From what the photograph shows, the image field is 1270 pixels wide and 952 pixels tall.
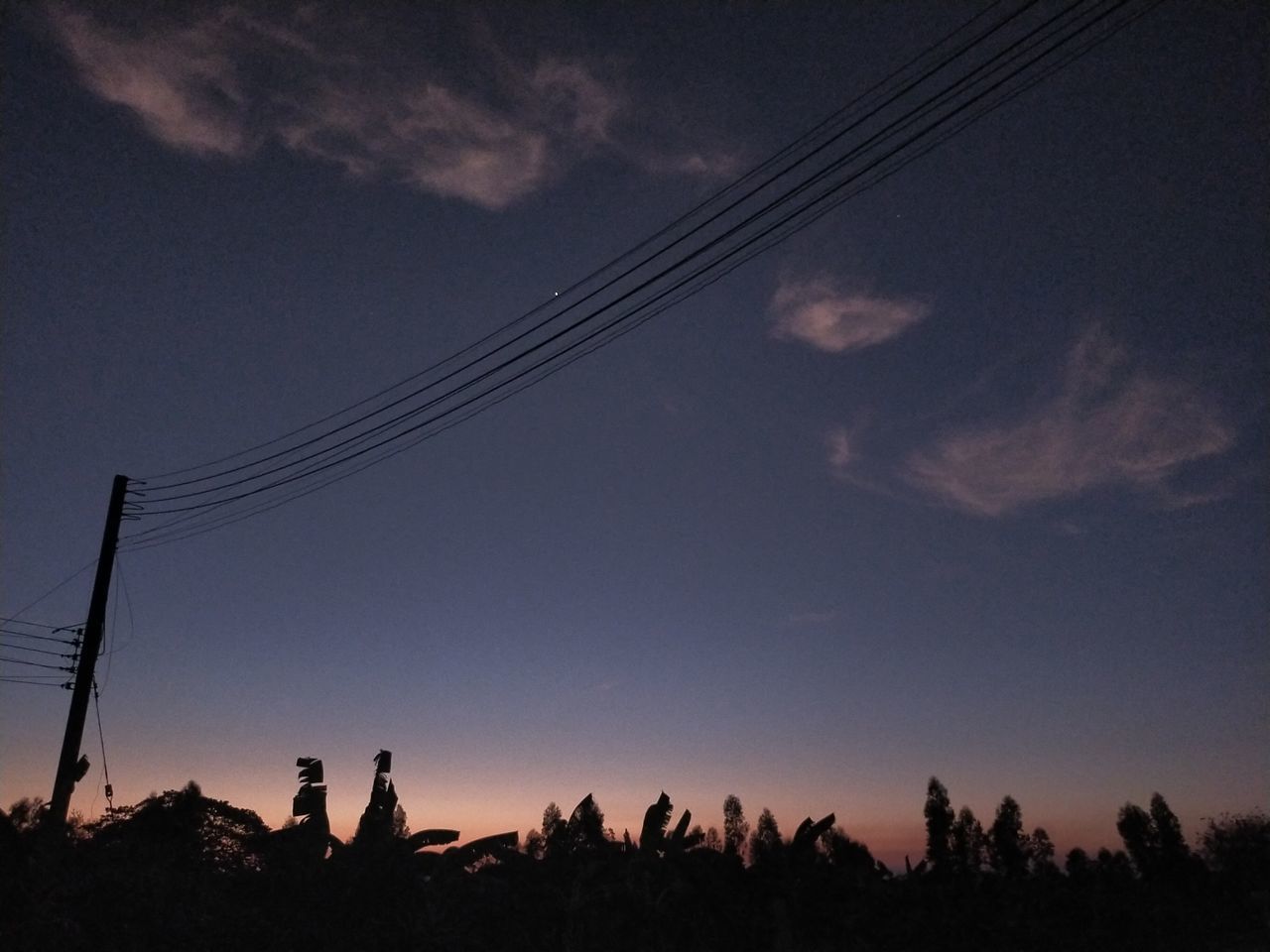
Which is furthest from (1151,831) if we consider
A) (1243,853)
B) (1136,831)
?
(1243,853)

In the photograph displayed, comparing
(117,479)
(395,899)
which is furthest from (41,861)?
(117,479)

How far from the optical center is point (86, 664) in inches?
660

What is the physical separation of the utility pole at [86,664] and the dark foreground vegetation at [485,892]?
20.8 inches

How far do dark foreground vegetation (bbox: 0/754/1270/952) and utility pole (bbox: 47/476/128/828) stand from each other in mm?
529

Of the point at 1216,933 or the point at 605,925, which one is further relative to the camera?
the point at 1216,933

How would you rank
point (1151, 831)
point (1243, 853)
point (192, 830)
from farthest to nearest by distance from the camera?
point (1151, 831), point (1243, 853), point (192, 830)

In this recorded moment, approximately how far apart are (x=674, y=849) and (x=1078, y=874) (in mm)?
12858

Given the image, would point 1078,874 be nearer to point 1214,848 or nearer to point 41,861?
point 41,861

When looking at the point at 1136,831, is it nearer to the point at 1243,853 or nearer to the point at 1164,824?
the point at 1164,824

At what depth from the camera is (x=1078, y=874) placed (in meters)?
23.5

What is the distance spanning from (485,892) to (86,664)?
905cm

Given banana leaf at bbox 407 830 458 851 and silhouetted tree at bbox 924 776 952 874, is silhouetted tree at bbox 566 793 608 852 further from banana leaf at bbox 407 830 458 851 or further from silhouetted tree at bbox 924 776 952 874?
silhouetted tree at bbox 924 776 952 874

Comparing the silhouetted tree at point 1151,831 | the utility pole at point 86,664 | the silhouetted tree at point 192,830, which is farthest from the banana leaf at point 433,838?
the silhouetted tree at point 1151,831

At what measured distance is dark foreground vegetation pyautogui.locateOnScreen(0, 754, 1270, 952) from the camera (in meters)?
13.9
